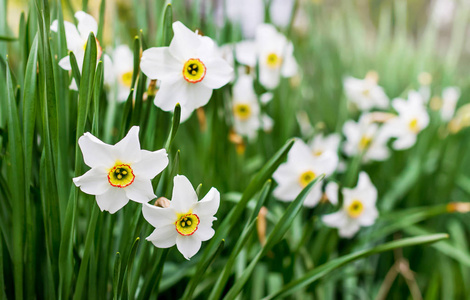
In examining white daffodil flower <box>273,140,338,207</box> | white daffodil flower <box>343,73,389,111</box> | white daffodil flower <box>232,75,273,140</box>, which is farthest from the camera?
white daffodil flower <box>343,73,389,111</box>

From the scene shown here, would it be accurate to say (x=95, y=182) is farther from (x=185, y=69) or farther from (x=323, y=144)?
(x=323, y=144)

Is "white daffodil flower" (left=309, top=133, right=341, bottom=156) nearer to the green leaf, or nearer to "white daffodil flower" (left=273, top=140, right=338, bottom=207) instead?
"white daffodil flower" (left=273, top=140, right=338, bottom=207)

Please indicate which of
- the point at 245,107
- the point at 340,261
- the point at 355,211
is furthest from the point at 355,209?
the point at 245,107

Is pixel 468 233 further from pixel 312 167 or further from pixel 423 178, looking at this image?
pixel 312 167

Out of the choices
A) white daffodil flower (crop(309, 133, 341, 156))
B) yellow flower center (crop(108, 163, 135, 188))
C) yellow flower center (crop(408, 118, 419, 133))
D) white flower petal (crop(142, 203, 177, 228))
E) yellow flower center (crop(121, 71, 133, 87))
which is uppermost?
yellow flower center (crop(121, 71, 133, 87))

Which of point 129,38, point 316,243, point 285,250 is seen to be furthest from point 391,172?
point 129,38

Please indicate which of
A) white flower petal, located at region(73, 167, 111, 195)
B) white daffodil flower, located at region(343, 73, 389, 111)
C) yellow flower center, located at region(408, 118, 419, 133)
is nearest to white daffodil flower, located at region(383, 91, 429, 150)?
yellow flower center, located at region(408, 118, 419, 133)
